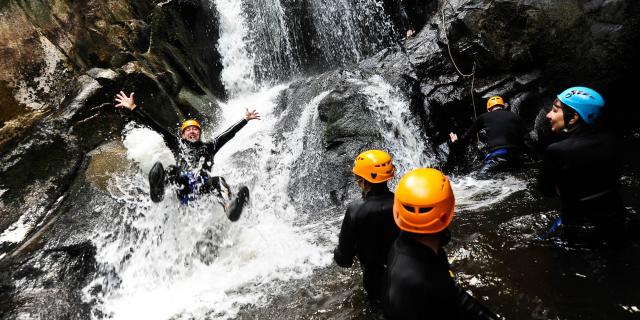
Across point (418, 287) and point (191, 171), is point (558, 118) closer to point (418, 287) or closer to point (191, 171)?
point (418, 287)

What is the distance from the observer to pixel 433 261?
181 centimetres

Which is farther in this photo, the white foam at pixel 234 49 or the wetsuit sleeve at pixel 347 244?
the white foam at pixel 234 49

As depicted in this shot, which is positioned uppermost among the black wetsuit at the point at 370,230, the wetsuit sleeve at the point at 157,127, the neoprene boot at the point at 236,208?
the wetsuit sleeve at the point at 157,127

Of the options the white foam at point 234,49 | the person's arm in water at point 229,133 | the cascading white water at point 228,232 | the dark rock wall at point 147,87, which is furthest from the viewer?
the white foam at point 234,49

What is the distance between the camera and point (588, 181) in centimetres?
298

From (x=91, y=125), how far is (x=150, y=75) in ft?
7.93

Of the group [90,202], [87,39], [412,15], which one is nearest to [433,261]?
[90,202]

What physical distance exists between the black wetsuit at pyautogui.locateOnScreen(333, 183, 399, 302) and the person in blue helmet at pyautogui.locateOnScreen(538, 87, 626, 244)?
1578mm

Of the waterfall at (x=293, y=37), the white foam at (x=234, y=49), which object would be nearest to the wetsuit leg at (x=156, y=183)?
the white foam at (x=234, y=49)

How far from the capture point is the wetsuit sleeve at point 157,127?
552 cm

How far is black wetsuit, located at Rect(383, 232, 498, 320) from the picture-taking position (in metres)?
1.69

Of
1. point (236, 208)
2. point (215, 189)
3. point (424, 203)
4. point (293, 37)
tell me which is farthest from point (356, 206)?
point (293, 37)

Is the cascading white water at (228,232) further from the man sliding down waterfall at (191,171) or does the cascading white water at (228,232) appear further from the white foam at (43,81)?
the white foam at (43,81)

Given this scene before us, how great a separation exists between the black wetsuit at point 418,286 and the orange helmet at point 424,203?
0.32ft
